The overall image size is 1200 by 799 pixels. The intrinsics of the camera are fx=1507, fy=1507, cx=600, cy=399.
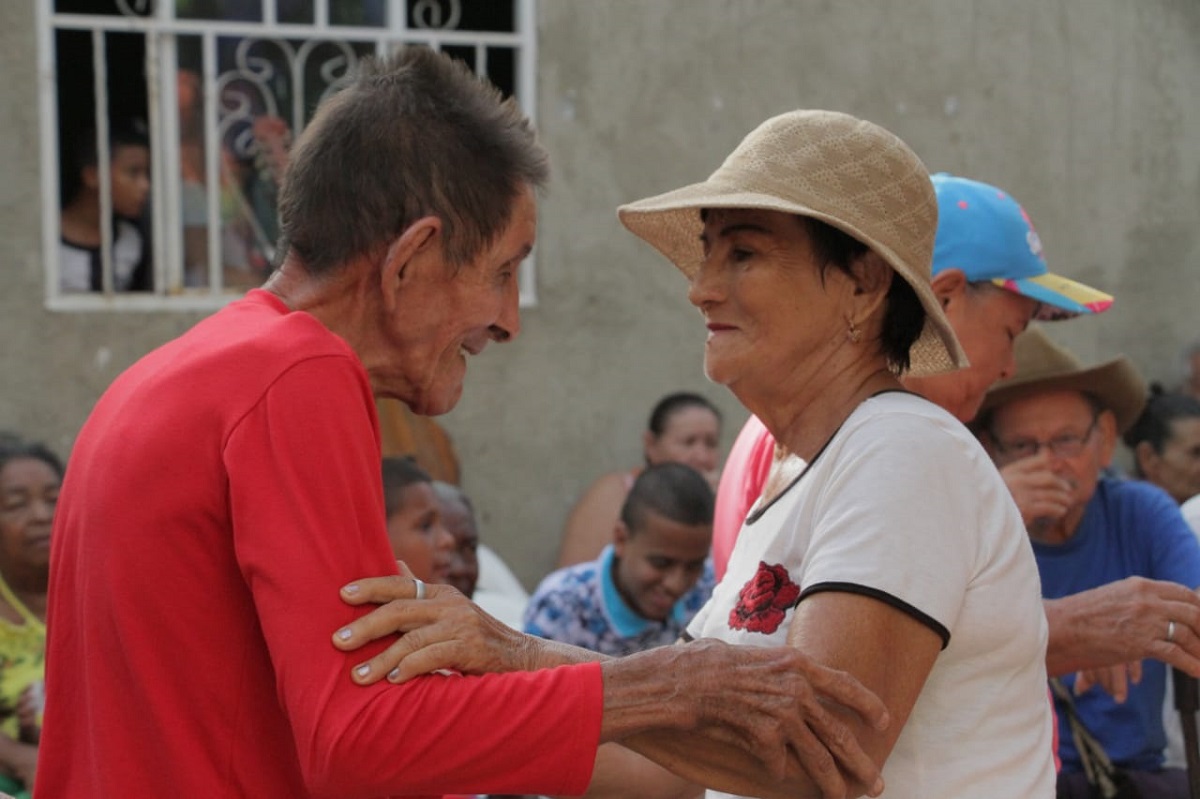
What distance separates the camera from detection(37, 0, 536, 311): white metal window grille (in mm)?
6215

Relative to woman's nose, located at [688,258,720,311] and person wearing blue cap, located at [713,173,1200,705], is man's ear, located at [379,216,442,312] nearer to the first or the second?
woman's nose, located at [688,258,720,311]

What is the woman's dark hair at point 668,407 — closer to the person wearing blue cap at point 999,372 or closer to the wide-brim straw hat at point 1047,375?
the wide-brim straw hat at point 1047,375

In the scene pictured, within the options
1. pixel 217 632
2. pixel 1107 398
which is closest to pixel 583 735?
pixel 217 632

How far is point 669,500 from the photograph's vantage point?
5430 millimetres

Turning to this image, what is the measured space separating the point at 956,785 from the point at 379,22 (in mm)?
5143

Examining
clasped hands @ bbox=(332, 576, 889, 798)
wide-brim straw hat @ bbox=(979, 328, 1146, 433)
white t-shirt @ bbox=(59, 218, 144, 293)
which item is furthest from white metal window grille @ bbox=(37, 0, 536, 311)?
clasped hands @ bbox=(332, 576, 889, 798)

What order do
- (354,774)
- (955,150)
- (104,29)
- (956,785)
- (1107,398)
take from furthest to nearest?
(955,150) → (104,29) → (1107,398) → (956,785) → (354,774)

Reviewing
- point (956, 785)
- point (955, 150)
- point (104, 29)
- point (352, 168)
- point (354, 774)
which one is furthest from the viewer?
point (955, 150)

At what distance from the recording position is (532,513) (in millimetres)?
6801

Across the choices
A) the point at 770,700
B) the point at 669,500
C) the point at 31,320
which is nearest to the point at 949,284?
the point at 770,700

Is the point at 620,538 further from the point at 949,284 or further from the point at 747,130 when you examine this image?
the point at 949,284

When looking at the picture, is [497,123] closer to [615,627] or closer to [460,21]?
[615,627]

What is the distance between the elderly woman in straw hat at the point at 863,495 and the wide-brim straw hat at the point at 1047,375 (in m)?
1.60

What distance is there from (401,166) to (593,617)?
3.53 meters
